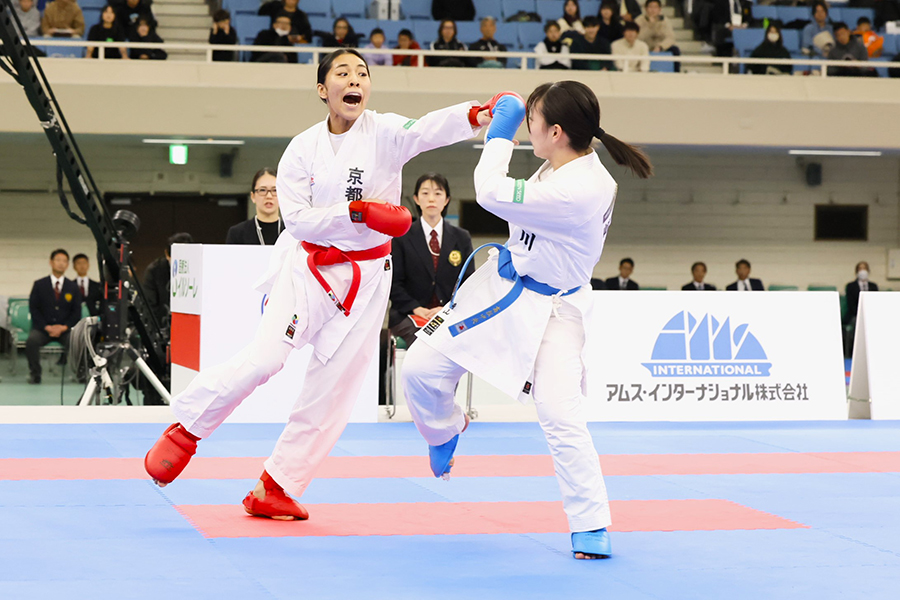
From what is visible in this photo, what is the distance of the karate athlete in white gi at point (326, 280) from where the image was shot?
397 centimetres

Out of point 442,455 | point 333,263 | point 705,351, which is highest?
point 333,263

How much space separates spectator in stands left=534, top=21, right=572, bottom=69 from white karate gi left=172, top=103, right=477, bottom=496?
35.1 feet

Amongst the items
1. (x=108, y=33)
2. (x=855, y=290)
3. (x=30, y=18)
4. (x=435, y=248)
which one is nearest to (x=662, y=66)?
(x=855, y=290)

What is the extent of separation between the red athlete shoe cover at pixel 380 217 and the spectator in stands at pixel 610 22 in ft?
41.2

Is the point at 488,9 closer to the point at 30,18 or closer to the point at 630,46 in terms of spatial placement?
the point at 630,46

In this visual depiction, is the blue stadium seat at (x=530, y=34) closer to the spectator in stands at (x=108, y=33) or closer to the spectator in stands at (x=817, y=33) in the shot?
the spectator in stands at (x=817, y=33)

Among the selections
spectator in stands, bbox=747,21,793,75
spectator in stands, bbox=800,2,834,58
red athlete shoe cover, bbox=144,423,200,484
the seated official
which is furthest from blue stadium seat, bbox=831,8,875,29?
red athlete shoe cover, bbox=144,423,200,484

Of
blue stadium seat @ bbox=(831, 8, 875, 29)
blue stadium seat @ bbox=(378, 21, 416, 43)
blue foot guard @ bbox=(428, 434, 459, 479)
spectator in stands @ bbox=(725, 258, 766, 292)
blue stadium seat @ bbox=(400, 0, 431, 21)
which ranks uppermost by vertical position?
blue stadium seat @ bbox=(831, 8, 875, 29)

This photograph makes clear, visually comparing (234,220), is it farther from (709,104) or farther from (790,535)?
(790,535)

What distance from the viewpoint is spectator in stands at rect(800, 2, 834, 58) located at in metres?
16.3

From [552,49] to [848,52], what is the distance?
454 centimetres

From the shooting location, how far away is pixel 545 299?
3777 millimetres

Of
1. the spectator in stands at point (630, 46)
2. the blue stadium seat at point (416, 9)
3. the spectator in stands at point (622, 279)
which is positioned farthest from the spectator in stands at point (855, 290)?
the blue stadium seat at point (416, 9)

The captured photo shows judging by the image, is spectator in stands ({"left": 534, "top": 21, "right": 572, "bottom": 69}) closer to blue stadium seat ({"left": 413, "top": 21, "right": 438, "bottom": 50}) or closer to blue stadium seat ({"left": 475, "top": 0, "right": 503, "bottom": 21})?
blue stadium seat ({"left": 475, "top": 0, "right": 503, "bottom": 21})
